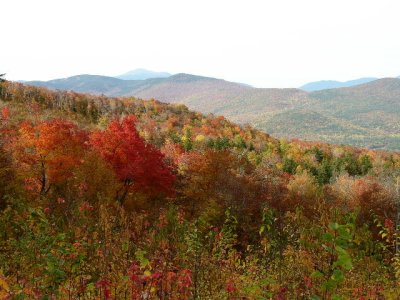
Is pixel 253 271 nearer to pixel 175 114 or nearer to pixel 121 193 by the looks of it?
pixel 121 193

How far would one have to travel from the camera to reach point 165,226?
11.8 m

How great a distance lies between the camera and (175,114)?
159 meters

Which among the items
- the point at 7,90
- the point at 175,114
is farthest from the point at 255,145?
the point at 7,90

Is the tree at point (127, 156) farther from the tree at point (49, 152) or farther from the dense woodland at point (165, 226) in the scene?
the tree at point (49, 152)

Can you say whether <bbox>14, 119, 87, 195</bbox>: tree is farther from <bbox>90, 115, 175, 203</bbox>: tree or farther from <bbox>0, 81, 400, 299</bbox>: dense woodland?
<bbox>90, 115, 175, 203</bbox>: tree

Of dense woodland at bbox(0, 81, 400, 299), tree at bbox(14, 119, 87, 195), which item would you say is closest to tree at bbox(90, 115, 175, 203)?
dense woodland at bbox(0, 81, 400, 299)

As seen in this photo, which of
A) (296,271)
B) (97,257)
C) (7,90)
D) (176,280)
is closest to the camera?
(176,280)

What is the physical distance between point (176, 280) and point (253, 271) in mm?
3931

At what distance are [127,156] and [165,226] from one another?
20.9 metres

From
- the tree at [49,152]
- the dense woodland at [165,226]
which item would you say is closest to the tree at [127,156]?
the dense woodland at [165,226]

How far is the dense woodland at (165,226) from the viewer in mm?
7762

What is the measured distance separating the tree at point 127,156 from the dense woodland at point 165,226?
0.30 feet

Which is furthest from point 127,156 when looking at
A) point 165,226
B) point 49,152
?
point 165,226

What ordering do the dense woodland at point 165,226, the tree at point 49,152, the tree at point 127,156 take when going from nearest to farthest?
1. the dense woodland at point 165,226
2. the tree at point 49,152
3. the tree at point 127,156
